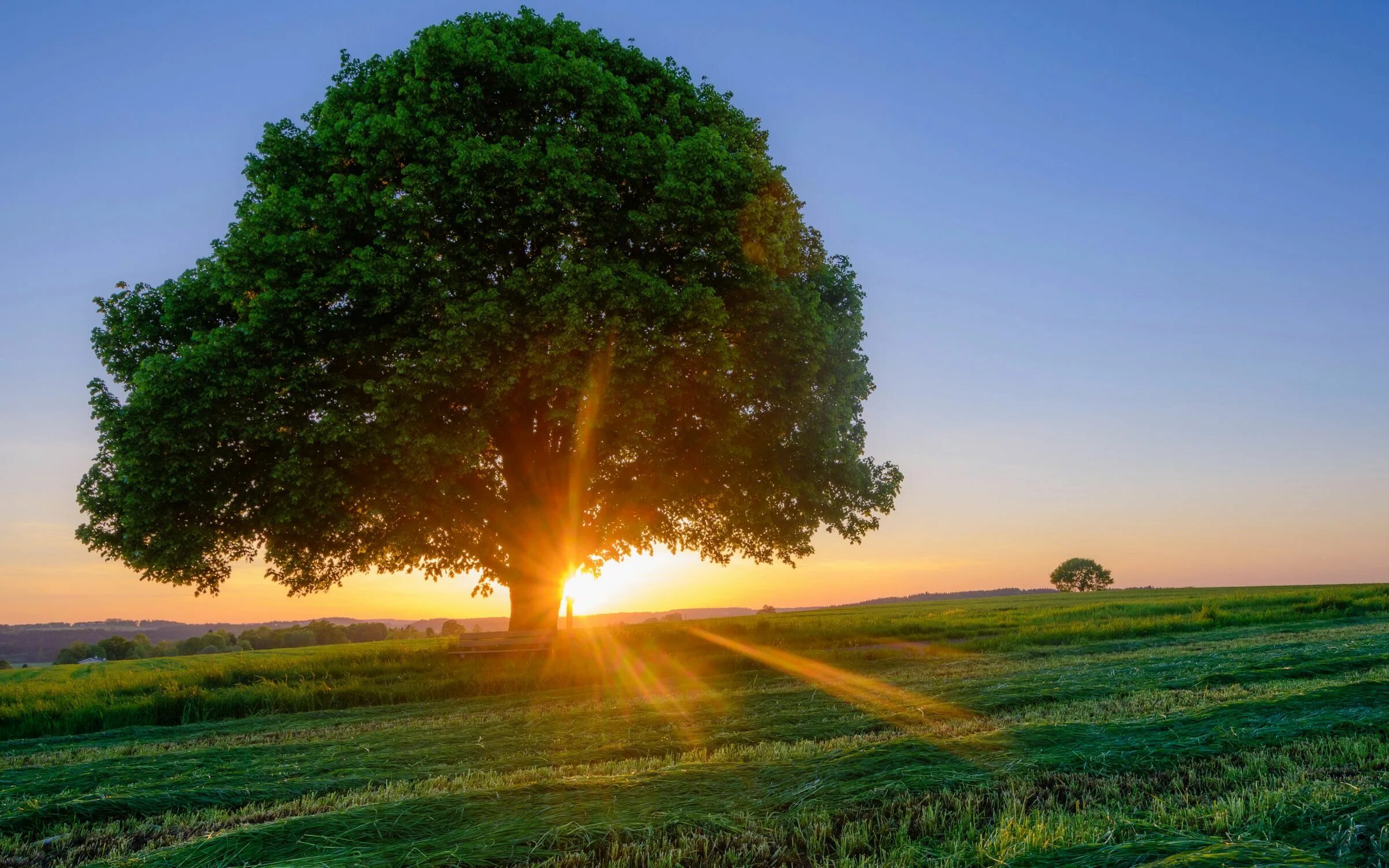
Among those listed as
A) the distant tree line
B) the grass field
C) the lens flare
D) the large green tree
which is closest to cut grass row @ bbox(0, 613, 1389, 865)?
the grass field

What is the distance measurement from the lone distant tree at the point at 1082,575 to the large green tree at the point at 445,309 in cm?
11420

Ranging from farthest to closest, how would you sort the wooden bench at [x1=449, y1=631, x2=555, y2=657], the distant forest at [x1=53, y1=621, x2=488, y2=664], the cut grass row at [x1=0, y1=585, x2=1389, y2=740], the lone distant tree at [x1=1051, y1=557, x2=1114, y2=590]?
1. the lone distant tree at [x1=1051, y1=557, x2=1114, y2=590]
2. the distant forest at [x1=53, y1=621, x2=488, y2=664]
3. the wooden bench at [x1=449, y1=631, x2=555, y2=657]
4. the cut grass row at [x1=0, y1=585, x2=1389, y2=740]

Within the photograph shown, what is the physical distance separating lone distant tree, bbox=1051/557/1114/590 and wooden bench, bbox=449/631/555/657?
114 meters

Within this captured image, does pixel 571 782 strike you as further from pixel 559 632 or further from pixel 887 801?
pixel 559 632

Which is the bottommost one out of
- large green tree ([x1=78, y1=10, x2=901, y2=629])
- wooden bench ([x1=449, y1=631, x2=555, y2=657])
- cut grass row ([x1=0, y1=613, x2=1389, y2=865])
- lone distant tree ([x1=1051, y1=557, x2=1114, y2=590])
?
lone distant tree ([x1=1051, y1=557, x2=1114, y2=590])

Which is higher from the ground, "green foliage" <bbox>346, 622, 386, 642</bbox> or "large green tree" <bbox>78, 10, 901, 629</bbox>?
"large green tree" <bbox>78, 10, 901, 629</bbox>

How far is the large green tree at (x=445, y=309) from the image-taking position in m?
15.9

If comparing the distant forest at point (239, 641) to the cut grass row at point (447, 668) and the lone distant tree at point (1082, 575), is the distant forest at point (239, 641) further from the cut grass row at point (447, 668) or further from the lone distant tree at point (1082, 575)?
the lone distant tree at point (1082, 575)

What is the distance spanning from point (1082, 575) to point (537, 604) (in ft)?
383

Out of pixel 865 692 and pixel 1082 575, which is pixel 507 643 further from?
pixel 1082 575

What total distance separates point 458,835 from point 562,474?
16535 mm

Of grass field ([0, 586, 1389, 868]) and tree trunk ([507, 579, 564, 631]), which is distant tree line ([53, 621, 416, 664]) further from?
grass field ([0, 586, 1389, 868])

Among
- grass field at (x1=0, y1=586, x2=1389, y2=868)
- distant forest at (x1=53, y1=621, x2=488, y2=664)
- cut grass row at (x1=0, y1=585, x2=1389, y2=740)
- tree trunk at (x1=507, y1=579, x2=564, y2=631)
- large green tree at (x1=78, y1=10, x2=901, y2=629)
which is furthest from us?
distant forest at (x1=53, y1=621, x2=488, y2=664)

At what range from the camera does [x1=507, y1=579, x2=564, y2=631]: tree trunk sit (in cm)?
2152
